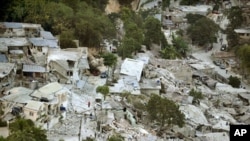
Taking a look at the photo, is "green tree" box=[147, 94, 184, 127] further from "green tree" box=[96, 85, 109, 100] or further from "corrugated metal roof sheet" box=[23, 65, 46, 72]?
"corrugated metal roof sheet" box=[23, 65, 46, 72]

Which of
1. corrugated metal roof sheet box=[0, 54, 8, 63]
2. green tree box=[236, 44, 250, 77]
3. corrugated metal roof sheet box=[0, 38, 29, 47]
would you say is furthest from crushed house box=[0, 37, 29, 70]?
green tree box=[236, 44, 250, 77]

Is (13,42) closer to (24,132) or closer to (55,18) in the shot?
(55,18)

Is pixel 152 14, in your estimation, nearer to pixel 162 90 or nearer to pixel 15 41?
pixel 162 90

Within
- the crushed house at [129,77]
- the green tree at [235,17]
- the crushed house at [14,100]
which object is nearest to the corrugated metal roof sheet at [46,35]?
the crushed house at [129,77]

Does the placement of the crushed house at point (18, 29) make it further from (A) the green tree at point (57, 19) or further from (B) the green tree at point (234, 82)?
(B) the green tree at point (234, 82)

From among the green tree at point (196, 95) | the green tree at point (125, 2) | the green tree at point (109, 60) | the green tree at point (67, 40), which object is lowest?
the green tree at point (196, 95)

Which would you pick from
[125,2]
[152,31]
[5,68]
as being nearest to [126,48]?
[152,31]
